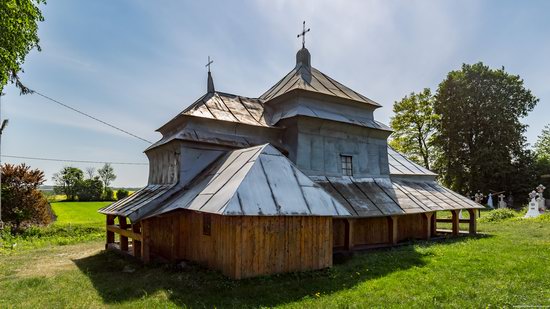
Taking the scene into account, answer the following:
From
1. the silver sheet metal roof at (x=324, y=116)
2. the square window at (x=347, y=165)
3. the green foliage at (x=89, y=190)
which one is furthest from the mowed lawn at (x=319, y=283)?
the green foliage at (x=89, y=190)

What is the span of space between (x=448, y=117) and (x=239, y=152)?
115ft

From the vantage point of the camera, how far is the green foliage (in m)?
56.1

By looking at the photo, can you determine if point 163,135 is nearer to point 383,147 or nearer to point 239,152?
point 239,152

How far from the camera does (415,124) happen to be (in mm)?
41094

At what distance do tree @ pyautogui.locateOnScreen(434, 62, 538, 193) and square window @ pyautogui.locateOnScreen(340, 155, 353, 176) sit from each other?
28.2m

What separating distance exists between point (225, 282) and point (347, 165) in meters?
8.55

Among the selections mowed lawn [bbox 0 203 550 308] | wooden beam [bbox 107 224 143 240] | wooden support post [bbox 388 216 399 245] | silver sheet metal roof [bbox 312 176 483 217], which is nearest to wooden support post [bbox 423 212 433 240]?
silver sheet metal roof [bbox 312 176 483 217]

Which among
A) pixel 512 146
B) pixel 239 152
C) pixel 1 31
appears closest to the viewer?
pixel 1 31

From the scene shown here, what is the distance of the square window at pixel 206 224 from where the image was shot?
10120 millimetres

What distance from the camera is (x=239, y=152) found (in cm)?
1188

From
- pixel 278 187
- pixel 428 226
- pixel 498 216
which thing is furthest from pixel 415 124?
pixel 278 187

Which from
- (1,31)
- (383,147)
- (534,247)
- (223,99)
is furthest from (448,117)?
(1,31)

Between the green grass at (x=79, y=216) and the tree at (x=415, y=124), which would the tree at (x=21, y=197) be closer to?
the green grass at (x=79, y=216)

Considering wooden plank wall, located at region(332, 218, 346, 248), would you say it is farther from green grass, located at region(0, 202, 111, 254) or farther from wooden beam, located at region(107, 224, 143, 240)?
green grass, located at region(0, 202, 111, 254)
